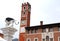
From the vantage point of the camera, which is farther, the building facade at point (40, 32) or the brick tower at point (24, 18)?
the brick tower at point (24, 18)

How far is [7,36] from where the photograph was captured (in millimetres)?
10375

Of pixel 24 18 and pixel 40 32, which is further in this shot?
pixel 24 18

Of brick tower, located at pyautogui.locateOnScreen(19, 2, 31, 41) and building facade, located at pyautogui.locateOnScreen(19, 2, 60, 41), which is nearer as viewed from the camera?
building facade, located at pyautogui.locateOnScreen(19, 2, 60, 41)

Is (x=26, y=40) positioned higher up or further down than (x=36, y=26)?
further down

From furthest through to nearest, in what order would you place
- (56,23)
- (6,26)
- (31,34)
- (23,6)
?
(23,6)
(31,34)
(56,23)
(6,26)

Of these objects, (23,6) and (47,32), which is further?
(23,6)

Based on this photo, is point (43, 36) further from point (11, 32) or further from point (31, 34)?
point (11, 32)

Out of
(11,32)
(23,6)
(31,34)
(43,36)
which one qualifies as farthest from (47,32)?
(11,32)

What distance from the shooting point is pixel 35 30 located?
148 feet

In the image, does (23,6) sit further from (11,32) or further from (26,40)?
(11,32)

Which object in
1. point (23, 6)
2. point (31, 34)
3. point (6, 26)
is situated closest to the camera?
point (6, 26)

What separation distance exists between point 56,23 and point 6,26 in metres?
33.0

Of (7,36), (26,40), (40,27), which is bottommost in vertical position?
(26,40)

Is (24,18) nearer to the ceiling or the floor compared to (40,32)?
nearer to the ceiling
